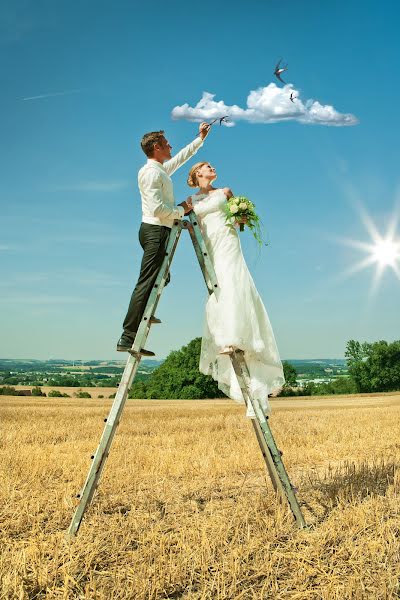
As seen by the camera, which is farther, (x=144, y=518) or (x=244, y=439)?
(x=244, y=439)

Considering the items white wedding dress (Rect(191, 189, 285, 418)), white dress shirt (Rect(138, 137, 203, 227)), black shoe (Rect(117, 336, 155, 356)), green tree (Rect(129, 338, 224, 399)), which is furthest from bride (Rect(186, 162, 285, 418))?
green tree (Rect(129, 338, 224, 399))

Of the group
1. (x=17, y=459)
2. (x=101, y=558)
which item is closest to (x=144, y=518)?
(x=101, y=558)

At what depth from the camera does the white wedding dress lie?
642cm

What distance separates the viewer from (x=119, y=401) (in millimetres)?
6129

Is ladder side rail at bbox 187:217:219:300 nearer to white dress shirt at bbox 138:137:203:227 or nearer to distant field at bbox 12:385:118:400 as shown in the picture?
white dress shirt at bbox 138:137:203:227

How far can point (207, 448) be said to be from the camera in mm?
12586

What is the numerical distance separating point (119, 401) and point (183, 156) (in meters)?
2.89

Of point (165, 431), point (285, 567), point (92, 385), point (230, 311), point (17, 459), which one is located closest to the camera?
point (285, 567)

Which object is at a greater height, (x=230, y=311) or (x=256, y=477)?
(x=230, y=311)

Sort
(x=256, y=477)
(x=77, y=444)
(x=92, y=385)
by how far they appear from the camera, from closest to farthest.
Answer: (x=256, y=477)
(x=77, y=444)
(x=92, y=385)

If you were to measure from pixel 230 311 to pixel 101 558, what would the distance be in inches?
107

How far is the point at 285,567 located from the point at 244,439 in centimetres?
917

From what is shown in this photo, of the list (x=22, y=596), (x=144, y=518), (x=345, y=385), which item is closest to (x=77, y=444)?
(x=144, y=518)

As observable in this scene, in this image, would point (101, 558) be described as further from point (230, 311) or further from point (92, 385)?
point (92, 385)
